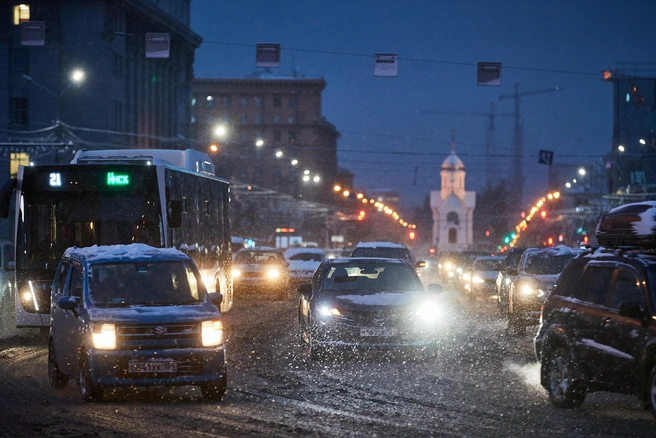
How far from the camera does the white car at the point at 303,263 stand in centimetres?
4422

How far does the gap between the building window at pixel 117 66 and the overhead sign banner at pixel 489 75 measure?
4702 centimetres

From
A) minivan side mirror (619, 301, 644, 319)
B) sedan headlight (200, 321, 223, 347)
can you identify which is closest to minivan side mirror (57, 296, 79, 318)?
sedan headlight (200, 321, 223, 347)

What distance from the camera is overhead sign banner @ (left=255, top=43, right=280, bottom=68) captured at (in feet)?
91.7

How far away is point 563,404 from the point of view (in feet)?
36.8

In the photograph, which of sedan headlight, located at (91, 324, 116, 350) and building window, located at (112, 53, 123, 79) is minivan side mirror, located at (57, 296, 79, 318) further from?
building window, located at (112, 53, 123, 79)

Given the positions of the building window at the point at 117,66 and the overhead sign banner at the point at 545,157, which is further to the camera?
the building window at the point at 117,66

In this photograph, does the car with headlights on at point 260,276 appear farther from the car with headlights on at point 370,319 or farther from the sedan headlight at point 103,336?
the sedan headlight at point 103,336

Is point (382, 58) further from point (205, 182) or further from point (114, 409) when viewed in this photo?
point (114, 409)

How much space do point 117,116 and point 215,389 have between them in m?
63.4

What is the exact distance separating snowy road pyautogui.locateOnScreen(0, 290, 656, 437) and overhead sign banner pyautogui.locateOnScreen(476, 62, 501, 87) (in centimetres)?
1253

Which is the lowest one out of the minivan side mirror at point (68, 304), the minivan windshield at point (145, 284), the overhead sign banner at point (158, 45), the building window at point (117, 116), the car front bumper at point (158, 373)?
the car front bumper at point (158, 373)

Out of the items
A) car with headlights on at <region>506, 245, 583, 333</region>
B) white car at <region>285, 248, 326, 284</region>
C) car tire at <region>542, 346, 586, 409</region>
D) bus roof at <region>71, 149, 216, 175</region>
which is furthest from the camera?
white car at <region>285, 248, 326, 284</region>

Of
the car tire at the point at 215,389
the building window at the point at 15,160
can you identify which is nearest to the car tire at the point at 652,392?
the car tire at the point at 215,389

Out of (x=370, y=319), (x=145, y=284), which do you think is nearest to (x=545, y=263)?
(x=370, y=319)
